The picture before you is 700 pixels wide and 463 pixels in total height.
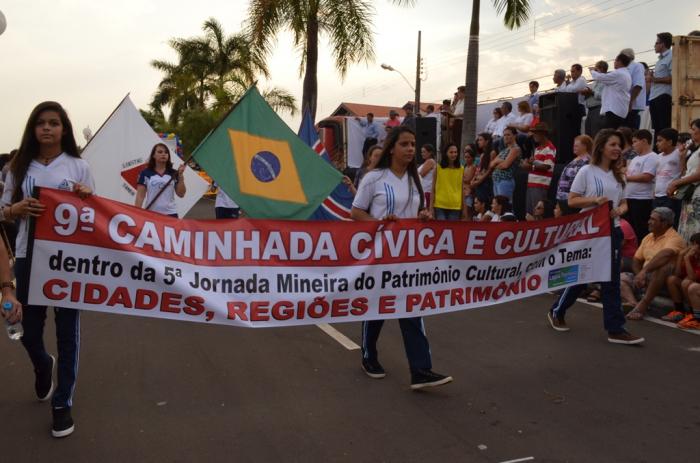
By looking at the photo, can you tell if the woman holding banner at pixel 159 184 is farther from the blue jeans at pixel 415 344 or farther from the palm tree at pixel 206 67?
the palm tree at pixel 206 67

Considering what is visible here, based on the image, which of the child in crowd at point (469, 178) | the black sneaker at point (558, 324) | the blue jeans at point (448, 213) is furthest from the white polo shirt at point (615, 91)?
the black sneaker at point (558, 324)

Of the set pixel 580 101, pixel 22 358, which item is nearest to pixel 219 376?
pixel 22 358

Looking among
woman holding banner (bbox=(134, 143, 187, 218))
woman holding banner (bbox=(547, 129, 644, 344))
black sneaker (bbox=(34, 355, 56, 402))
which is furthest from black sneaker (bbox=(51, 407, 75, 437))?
woman holding banner (bbox=(547, 129, 644, 344))

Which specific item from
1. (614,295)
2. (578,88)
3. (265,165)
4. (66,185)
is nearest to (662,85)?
(578,88)

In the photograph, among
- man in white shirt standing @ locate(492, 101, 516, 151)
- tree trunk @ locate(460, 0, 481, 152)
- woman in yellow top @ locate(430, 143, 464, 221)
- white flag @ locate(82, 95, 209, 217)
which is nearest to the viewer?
white flag @ locate(82, 95, 209, 217)

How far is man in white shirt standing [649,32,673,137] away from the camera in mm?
11562

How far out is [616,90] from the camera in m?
11.9

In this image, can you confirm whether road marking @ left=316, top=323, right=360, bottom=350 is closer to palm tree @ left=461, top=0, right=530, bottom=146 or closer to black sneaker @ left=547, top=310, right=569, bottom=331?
black sneaker @ left=547, top=310, right=569, bottom=331

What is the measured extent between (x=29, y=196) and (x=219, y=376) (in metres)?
2.02

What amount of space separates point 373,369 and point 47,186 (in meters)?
2.72

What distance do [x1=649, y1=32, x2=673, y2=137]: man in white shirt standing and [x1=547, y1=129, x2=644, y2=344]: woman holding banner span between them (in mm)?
6329

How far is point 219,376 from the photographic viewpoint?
5375 mm

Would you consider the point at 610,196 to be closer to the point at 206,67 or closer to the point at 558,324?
the point at 558,324

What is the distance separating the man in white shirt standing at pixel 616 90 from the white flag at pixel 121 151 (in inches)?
303
